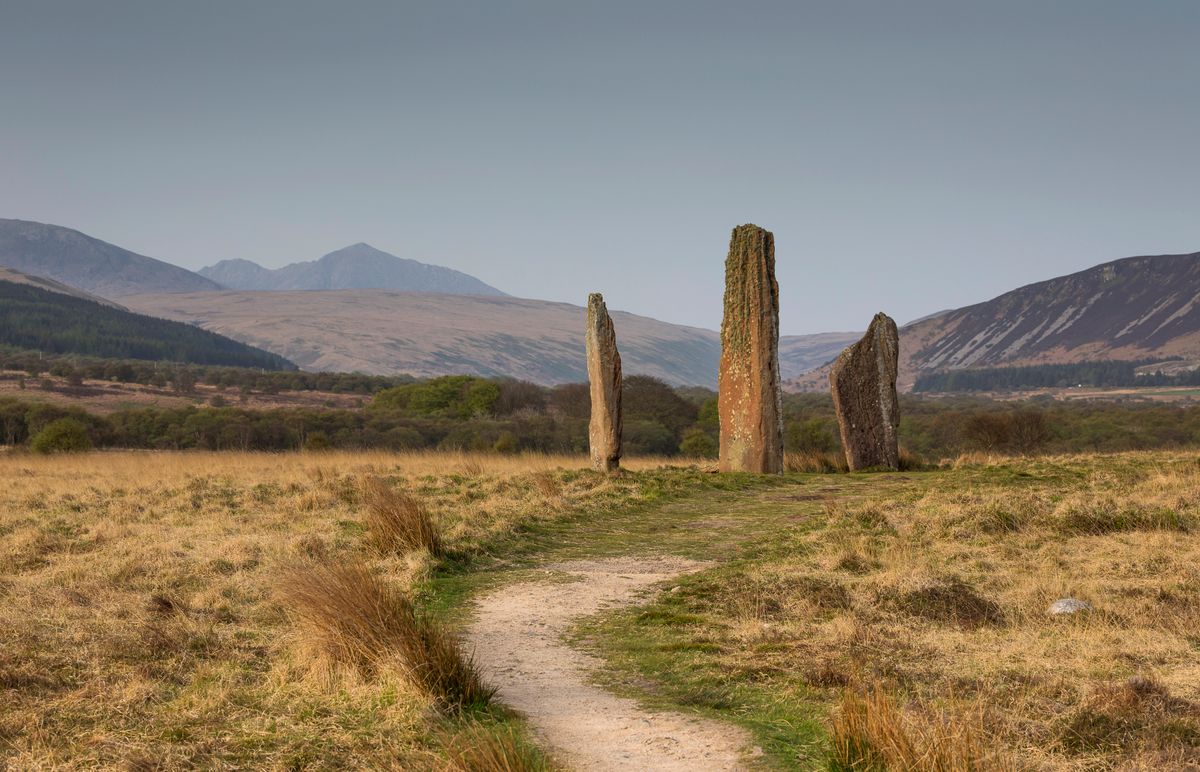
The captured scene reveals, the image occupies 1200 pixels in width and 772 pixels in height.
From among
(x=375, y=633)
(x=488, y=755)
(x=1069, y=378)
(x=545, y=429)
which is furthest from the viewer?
(x=1069, y=378)

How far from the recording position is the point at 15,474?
22.1m

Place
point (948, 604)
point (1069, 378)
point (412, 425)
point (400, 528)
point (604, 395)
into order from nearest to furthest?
point (948, 604)
point (400, 528)
point (604, 395)
point (412, 425)
point (1069, 378)

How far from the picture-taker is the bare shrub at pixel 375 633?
611 cm

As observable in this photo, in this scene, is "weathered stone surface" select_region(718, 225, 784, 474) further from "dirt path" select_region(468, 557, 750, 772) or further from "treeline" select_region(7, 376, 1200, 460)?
"treeline" select_region(7, 376, 1200, 460)

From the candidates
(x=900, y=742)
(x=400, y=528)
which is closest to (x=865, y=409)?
(x=400, y=528)

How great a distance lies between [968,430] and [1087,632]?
24.4 m

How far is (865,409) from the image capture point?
835 inches

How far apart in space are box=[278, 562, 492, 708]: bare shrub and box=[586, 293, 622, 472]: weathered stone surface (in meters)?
12.6

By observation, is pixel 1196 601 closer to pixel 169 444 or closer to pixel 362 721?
pixel 362 721

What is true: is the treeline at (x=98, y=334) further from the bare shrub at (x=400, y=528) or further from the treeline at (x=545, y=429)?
the bare shrub at (x=400, y=528)

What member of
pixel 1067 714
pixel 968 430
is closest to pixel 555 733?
pixel 1067 714

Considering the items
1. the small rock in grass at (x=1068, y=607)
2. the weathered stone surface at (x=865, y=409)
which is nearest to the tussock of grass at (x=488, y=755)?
the small rock in grass at (x=1068, y=607)

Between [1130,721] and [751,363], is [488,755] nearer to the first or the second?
[1130,721]

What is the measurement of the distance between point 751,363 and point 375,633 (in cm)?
1423
